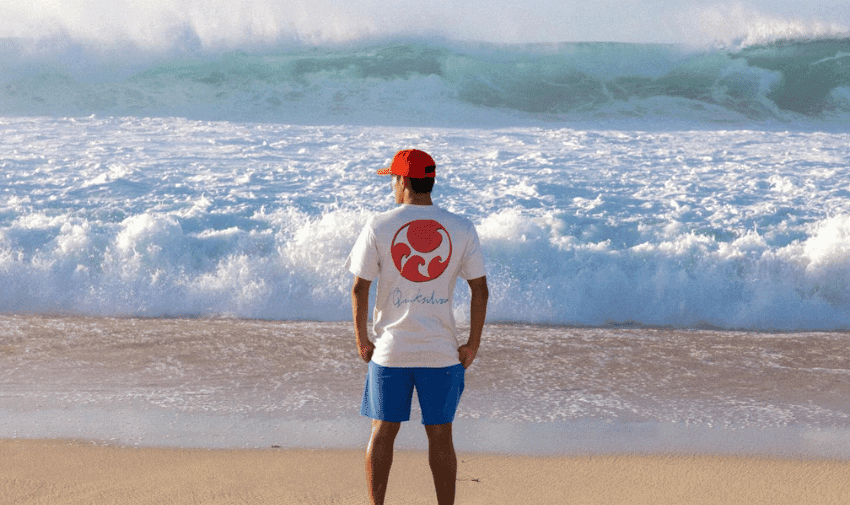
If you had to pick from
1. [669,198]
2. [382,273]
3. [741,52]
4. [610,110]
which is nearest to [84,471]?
[382,273]

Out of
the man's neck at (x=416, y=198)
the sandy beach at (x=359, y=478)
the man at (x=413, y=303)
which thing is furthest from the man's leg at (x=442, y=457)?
the man's neck at (x=416, y=198)

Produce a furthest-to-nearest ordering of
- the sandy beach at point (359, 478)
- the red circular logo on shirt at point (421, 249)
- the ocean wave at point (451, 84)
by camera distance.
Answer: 1. the ocean wave at point (451, 84)
2. the sandy beach at point (359, 478)
3. the red circular logo on shirt at point (421, 249)

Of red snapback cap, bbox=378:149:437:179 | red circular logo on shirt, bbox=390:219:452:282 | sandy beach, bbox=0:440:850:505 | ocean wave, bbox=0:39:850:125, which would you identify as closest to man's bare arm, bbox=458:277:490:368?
red circular logo on shirt, bbox=390:219:452:282

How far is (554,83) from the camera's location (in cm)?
1981

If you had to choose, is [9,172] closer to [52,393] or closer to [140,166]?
[140,166]

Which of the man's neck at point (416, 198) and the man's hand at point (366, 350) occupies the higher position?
the man's neck at point (416, 198)

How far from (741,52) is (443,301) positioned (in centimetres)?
2078

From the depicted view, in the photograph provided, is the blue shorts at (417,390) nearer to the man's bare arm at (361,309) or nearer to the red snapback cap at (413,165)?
the man's bare arm at (361,309)

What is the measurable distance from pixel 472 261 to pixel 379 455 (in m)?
0.75

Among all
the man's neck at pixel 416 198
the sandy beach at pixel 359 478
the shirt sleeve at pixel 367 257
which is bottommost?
the sandy beach at pixel 359 478

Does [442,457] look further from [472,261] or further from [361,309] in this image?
[472,261]

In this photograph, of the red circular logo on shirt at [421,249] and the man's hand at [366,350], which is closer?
the red circular logo on shirt at [421,249]

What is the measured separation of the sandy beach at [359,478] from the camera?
347cm

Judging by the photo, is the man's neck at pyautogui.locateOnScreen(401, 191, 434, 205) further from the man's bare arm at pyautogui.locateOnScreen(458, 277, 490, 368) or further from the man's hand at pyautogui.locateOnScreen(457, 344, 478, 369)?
the man's hand at pyautogui.locateOnScreen(457, 344, 478, 369)
